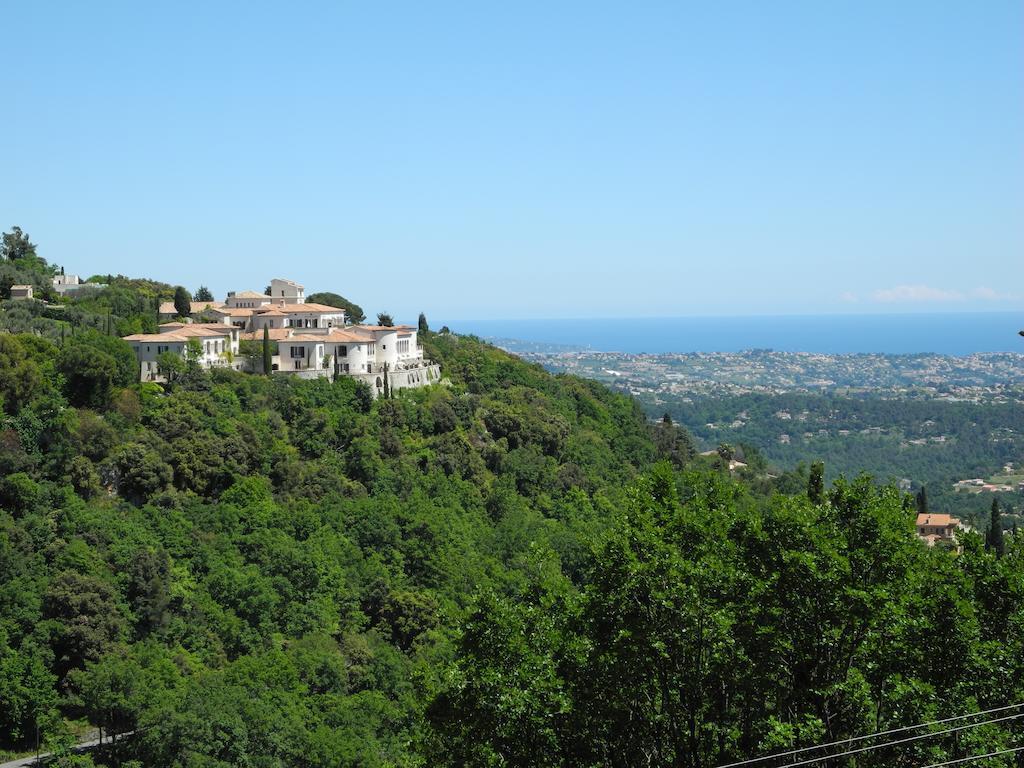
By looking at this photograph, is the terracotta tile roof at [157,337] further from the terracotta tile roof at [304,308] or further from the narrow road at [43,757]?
the narrow road at [43,757]

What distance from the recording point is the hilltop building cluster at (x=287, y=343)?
45297 millimetres

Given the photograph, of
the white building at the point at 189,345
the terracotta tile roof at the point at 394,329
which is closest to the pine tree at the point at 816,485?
the terracotta tile roof at the point at 394,329

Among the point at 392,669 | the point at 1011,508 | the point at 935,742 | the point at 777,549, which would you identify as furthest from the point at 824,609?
the point at 1011,508

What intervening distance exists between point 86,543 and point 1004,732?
2849cm

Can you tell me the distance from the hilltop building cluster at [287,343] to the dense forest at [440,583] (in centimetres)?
140

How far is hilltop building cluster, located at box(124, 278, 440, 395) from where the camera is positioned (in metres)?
45.3

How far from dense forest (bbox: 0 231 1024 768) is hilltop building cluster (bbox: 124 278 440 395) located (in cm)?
140

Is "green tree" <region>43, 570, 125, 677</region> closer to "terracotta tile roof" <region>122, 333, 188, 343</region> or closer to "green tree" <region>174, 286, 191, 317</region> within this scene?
"terracotta tile roof" <region>122, 333, 188, 343</region>

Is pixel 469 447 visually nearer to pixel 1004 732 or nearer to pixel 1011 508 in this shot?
pixel 1004 732

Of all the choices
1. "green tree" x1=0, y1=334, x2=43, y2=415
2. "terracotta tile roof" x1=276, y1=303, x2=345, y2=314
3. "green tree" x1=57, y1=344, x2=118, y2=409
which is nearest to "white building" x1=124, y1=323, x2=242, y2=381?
"terracotta tile roof" x1=276, y1=303, x2=345, y2=314

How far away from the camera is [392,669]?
112 ft

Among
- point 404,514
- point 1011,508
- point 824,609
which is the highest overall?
point 824,609

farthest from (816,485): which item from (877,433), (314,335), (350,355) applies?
(877,433)

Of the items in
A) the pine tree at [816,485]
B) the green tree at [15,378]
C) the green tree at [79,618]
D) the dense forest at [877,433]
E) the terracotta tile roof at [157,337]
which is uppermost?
the terracotta tile roof at [157,337]
